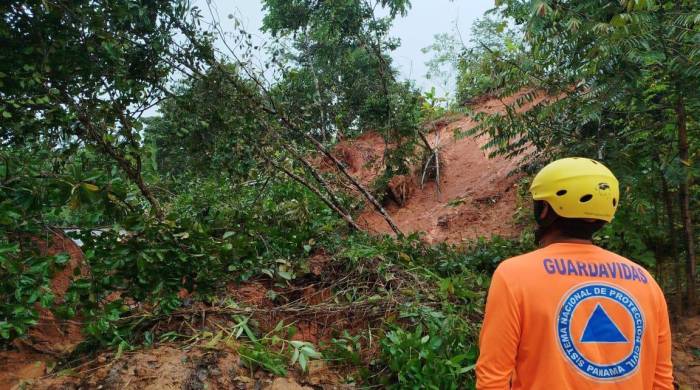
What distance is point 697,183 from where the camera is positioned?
13.6 ft

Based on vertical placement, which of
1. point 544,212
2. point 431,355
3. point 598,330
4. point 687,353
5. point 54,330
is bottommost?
point 687,353

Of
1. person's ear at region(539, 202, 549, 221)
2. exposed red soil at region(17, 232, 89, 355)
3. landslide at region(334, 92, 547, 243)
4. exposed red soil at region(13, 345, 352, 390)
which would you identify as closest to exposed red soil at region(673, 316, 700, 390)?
exposed red soil at region(13, 345, 352, 390)

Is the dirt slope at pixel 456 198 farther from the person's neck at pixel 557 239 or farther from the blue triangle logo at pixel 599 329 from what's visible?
the blue triangle logo at pixel 599 329

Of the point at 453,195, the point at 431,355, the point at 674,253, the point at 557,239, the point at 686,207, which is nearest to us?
the point at 557,239

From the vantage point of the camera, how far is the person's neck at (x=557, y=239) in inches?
58.3

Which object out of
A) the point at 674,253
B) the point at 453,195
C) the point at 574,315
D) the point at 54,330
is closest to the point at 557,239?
the point at 574,315

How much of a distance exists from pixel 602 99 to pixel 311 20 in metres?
9.26

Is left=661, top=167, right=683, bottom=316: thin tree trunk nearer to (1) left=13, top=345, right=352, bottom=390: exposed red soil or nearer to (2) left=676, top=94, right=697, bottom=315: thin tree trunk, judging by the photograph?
(2) left=676, top=94, right=697, bottom=315: thin tree trunk

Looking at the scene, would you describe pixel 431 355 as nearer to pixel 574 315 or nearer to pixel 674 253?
pixel 574 315

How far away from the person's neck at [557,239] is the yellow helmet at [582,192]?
73 millimetres

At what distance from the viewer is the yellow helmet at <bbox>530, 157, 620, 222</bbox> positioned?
146 cm

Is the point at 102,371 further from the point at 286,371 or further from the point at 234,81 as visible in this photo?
the point at 234,81

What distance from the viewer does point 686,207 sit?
3939 mm

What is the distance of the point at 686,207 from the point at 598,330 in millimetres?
3363
